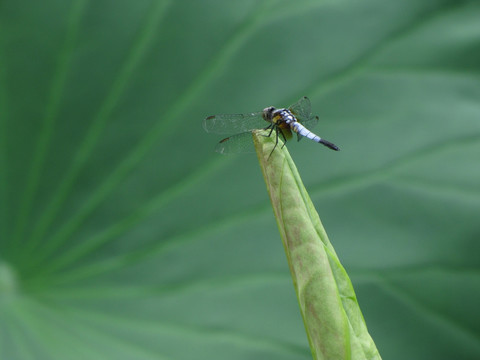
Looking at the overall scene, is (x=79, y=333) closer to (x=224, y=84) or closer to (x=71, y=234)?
(x=71, y=234)

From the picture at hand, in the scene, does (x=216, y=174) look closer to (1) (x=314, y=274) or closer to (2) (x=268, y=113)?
(2) (x=268, y=113)

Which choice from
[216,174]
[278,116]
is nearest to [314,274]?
[278,116]

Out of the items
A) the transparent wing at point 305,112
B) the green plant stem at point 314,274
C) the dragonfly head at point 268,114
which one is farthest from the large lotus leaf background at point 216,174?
the green plant stem at point 314,274

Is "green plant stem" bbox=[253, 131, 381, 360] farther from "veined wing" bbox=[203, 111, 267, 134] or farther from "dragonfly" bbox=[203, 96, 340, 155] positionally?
"veined wing" bbox=[203, 111, 267, 134]

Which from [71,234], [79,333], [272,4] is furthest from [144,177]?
[272,4]

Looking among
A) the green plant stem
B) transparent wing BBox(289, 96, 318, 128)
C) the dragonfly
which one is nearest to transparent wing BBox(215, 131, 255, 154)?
the dragonfly

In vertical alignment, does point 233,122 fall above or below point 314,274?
above
